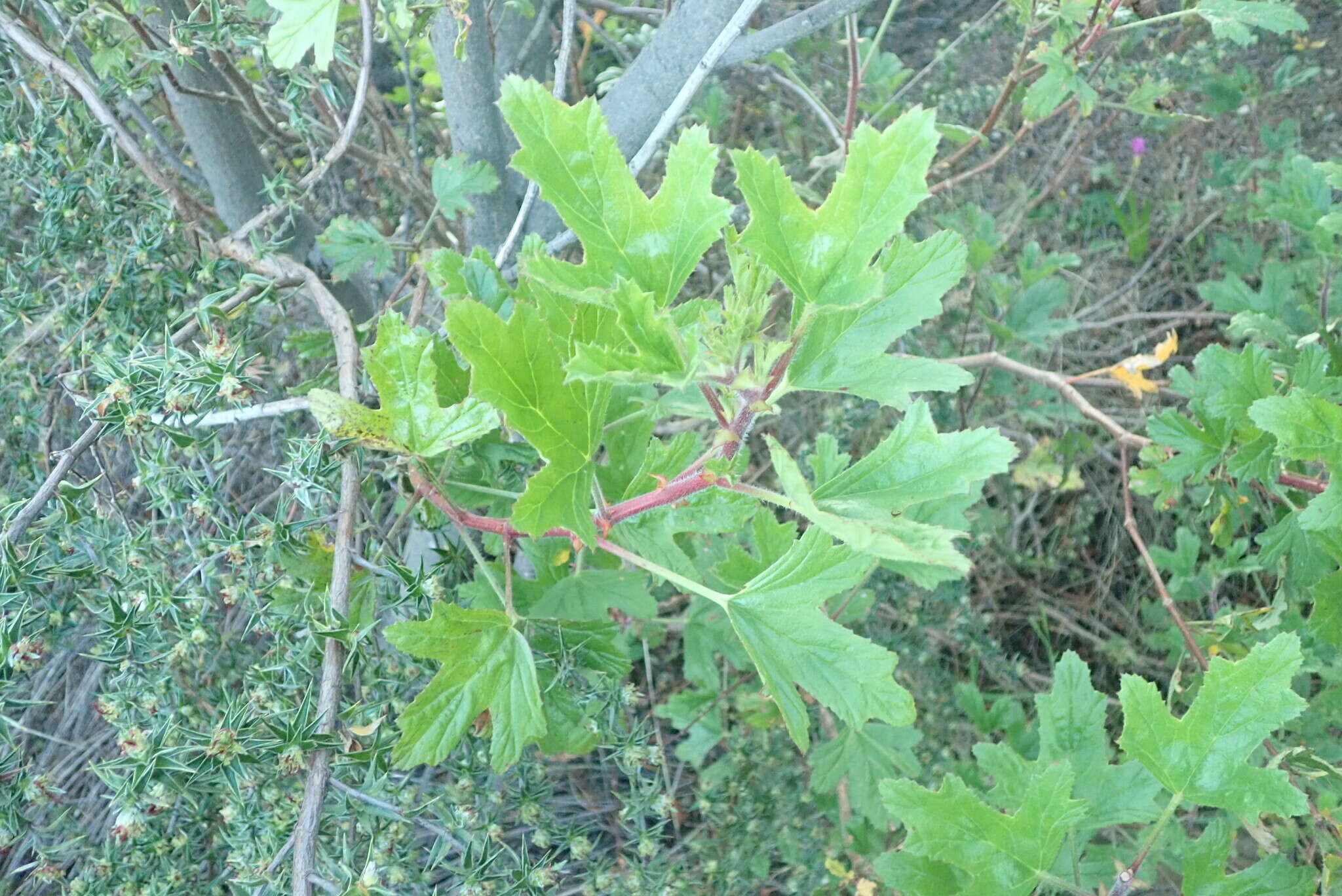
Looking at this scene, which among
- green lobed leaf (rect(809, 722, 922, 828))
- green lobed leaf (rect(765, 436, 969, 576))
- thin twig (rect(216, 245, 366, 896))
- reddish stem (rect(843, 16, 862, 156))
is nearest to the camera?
green lobed leaf (rect(765, 436, 969, 576))

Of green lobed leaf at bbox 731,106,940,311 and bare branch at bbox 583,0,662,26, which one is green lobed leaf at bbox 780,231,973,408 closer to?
green lobed leaf at bbox 731,106,940,311

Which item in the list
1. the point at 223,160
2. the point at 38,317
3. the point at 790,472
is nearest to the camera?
the point at 790,472

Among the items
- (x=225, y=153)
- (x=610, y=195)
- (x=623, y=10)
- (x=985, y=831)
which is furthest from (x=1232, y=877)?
(x=225, y=153)

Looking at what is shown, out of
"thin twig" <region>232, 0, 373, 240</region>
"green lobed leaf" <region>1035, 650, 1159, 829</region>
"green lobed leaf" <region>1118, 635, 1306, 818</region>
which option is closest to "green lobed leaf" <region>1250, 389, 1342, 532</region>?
"green lobed leaf" <region>1118, 635, 1306, 818</region>

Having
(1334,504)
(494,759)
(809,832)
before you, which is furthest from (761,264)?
(809,832)

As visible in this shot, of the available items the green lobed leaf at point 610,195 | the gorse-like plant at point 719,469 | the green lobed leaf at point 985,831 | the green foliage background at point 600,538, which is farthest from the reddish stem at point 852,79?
the green lobed leaf at point 985,831

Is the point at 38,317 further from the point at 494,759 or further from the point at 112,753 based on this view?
the point at 494,759

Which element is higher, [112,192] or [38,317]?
[112,192]
